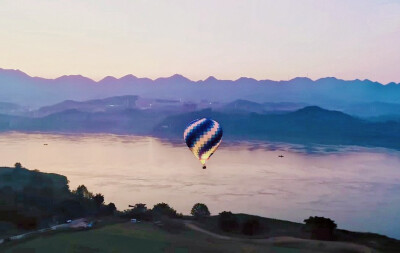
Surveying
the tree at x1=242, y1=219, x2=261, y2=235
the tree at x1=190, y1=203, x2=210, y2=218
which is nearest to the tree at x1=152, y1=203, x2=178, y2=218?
the tree at x1=190, y1=203, x2=210, y2=218

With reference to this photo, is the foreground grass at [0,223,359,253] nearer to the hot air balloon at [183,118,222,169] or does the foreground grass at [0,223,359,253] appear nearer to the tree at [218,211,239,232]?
the tree at [218,211,239,232]

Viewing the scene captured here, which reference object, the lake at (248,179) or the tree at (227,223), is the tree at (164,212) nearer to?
the tree at (227,223)

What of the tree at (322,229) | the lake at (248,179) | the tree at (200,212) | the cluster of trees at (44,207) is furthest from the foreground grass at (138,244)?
the lake at (248,179)

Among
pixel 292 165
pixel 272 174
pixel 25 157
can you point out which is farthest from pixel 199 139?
pixel 25 157

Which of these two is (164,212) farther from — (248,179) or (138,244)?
(248,179)

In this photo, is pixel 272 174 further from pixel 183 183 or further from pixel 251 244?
pixel 251 244
